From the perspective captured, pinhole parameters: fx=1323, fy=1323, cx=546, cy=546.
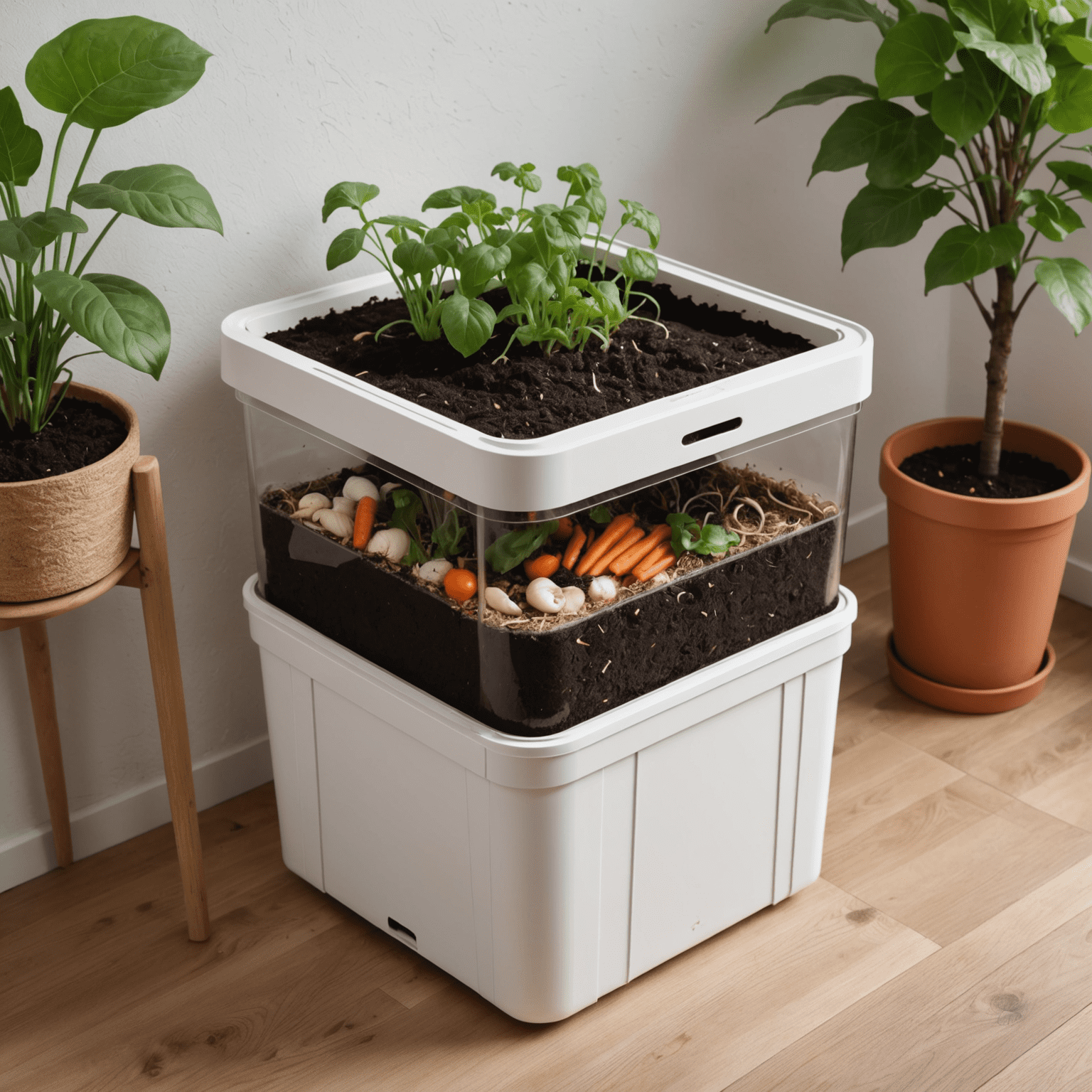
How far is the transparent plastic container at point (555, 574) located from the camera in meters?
1.35

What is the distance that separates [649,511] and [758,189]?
36.2 inches

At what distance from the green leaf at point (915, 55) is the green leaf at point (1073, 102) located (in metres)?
0.16

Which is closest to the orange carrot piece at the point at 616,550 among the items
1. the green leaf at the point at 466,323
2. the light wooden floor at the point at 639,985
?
the green leaf at the point at 466,323

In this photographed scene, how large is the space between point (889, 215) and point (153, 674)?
1.20 m

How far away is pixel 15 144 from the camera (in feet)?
4.16

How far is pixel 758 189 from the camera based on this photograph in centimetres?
217

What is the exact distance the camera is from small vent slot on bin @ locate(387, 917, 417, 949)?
5.36 ft

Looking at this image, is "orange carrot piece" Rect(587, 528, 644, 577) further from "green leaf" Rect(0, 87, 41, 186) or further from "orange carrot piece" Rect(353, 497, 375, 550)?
"green leaf" Rect(0, 87, 41, 186)

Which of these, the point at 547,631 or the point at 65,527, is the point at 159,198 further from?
the point at 547,631

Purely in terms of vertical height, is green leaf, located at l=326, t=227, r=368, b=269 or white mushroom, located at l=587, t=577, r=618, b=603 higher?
green leaf, located at l=326, t=227, r=368, b=269

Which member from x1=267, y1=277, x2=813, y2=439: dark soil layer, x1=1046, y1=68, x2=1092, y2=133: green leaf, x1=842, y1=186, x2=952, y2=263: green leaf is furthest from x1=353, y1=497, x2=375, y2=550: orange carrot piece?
x1=1046, y1=68, x2=1092, y2=133: green leaf

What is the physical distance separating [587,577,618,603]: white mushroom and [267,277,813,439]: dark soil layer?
17 centimetres

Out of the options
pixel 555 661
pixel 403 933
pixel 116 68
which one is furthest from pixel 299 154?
pixel 403 933

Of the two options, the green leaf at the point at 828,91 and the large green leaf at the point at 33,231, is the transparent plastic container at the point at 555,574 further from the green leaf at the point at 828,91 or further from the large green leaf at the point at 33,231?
the green leaf at the point at 828,91
